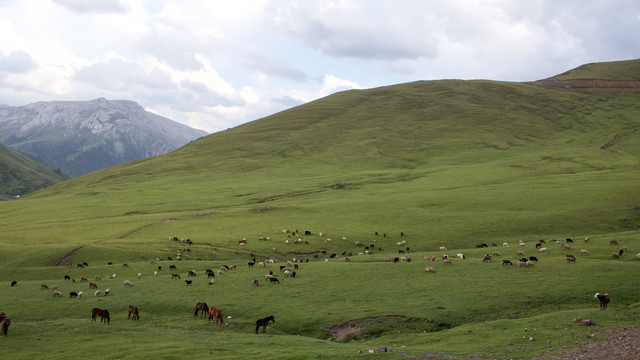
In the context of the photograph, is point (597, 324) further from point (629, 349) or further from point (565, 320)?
point (629, 349)

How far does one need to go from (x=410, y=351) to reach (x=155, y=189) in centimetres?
10953

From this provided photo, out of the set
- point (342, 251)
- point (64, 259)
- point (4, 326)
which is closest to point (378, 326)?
point (4, 326)

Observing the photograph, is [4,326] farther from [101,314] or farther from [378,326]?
[378,326]

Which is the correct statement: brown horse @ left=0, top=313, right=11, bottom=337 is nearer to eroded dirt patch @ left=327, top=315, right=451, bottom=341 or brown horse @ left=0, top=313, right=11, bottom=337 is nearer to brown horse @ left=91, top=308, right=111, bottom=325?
brown horse @ left=91, top=308, right=111, bottom=325

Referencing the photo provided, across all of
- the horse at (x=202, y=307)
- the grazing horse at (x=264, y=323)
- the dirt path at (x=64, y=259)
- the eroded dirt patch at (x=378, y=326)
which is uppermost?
the dirt path at (x=64, y=259)

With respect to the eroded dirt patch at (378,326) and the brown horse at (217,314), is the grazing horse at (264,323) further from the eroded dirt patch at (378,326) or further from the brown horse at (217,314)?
the eroded dirt patch at (378,326)

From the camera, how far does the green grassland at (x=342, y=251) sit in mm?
26089

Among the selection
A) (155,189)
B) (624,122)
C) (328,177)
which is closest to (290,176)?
(328,177)

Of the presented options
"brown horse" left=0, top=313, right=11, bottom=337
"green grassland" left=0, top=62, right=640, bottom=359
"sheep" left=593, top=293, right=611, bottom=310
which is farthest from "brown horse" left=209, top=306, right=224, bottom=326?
"sheep" left=593, top=293, right=611, bottom=310

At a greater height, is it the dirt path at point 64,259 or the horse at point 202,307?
the dirt path at point 64,259

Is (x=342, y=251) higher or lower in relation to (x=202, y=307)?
higher

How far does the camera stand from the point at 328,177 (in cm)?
12156

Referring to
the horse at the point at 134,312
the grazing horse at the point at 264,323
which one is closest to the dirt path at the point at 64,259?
the horse at the point at 134,312

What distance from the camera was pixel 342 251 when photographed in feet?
191
